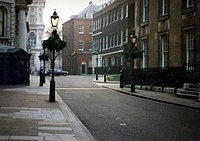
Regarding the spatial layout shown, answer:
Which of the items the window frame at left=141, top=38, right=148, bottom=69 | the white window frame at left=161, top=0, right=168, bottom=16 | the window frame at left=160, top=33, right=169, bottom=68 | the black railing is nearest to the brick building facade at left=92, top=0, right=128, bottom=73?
the window frame at left=141, top=38, right=148, bottom=69

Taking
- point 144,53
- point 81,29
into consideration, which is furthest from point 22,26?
point 81,29

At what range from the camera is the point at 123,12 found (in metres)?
72.1

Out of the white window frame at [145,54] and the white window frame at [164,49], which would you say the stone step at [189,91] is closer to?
the white window frame at [164,49]

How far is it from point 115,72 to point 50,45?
162ft

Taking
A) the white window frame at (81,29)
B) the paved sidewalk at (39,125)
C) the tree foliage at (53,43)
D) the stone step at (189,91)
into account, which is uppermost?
the white window frame at (81,29)

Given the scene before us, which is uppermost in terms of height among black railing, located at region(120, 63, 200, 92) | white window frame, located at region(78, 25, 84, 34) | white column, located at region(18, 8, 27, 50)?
white window frame, located at region(78, 25, 84, 34)

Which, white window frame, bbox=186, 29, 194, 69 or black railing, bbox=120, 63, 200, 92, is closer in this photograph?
black railing, bbox=120, 63, 200, 92

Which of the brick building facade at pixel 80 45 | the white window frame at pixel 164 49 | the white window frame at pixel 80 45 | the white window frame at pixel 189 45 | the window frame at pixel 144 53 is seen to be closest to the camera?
the white window frame at pixel 189 45

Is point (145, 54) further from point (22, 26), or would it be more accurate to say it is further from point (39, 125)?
point (39, 125)

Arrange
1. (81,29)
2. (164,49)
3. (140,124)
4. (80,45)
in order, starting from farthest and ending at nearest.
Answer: (81,29)
(80,45)
(164,49)
(140,124)

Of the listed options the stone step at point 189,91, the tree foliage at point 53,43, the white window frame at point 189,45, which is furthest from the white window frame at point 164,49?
the tree foliage at point 53,43

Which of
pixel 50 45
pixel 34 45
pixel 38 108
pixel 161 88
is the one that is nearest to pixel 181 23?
pixel 161 88

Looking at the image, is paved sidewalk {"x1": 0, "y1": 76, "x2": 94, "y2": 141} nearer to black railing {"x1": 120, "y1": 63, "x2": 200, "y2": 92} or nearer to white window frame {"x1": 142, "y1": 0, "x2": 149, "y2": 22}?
black railing {"x1": 120, "y1": 63, "x2": 200, "y2": 92}

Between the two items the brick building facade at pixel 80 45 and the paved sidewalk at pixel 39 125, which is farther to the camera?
the brick building facade at pixel 80 45
